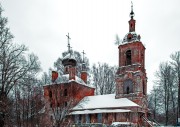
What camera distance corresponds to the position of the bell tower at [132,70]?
96.5ft

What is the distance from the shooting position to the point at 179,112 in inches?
1222

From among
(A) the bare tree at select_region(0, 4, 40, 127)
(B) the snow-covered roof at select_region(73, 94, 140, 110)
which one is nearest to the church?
(B) the snow-covered roof at select_region(73, 94, 140, 110)

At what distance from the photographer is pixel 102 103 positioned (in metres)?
30.8

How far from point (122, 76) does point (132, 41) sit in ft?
14.0

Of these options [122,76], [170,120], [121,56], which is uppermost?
[121,56]

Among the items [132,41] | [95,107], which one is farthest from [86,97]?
[132,41]

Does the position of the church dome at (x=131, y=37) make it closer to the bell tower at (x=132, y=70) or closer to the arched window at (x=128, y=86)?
the bell tower at (x=132, y=70)

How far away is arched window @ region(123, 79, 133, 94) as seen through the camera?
30009 millimetres

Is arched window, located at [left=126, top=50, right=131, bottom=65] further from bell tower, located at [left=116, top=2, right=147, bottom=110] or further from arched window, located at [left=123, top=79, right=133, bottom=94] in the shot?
arched window, located at [left=123, top=79, right=133, bottom=94]

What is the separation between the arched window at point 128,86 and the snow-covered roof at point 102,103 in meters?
1.05

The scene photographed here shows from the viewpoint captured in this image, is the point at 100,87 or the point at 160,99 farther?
the point at 100,87

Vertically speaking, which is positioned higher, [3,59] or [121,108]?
[3,59]

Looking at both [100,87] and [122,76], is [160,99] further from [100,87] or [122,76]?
[100,87]

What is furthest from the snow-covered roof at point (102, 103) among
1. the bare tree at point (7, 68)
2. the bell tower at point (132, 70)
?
the bare tree at point (7, 68)
